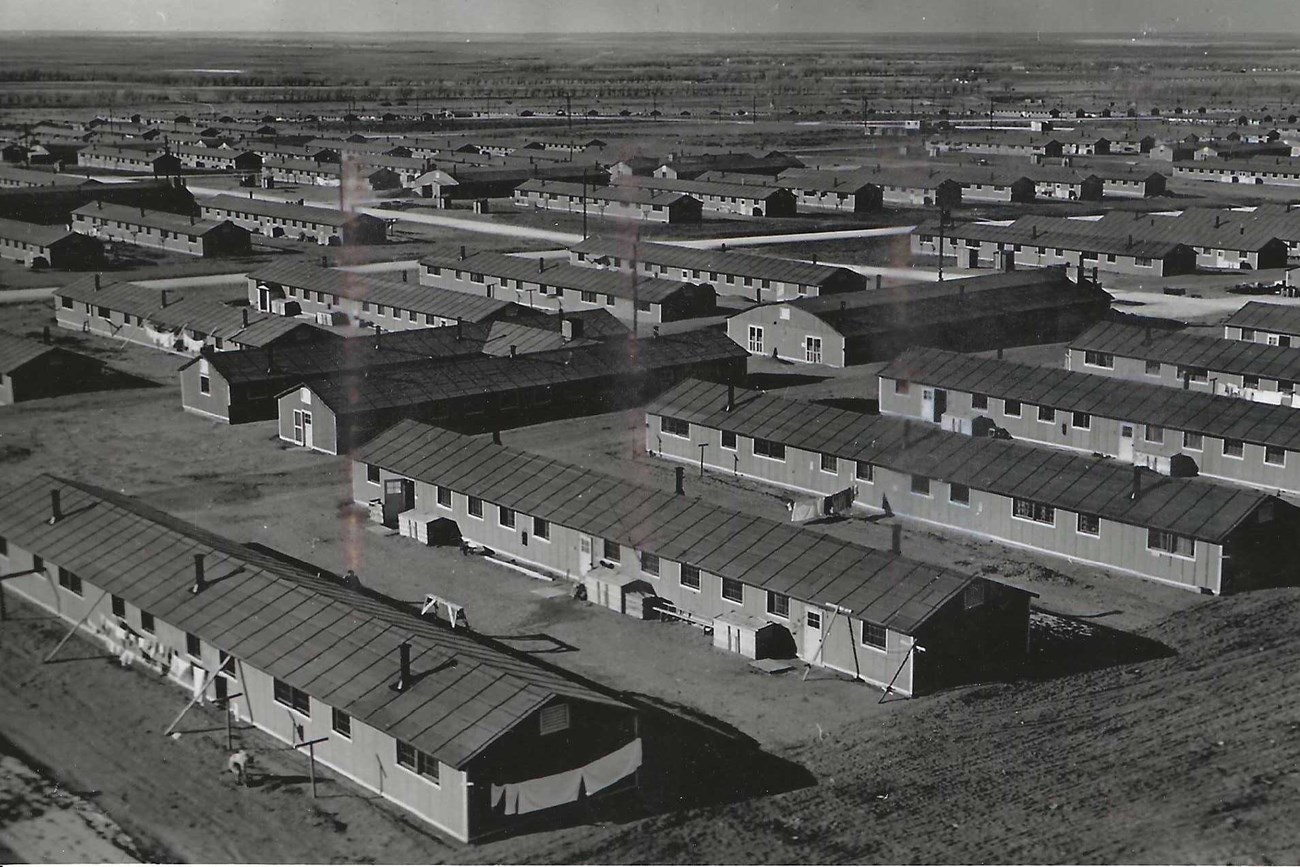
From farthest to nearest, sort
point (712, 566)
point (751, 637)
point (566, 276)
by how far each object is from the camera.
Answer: point (566, 276)
point (712, 566)
point (751, 637)

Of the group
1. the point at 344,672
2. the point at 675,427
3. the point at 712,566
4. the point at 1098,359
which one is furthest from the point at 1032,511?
the point at 1098,359

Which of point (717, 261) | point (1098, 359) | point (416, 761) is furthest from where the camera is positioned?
point (717, 261)

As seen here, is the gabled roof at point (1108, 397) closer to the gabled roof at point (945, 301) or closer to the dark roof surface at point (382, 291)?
the gabled roof at point (945, 301)

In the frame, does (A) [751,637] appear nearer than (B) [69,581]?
Yes

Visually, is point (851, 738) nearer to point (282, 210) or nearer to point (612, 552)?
point (612, 552)

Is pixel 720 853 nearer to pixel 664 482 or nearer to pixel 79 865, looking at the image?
pixel 79 865

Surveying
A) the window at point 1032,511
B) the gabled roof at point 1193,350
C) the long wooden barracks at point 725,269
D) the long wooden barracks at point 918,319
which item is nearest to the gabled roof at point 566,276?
the long wooden barracks at point 725,269
